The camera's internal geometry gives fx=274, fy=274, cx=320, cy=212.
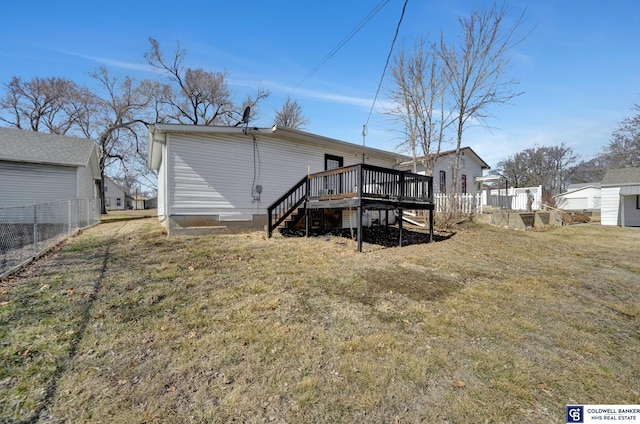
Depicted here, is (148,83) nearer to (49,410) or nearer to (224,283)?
(224,283)

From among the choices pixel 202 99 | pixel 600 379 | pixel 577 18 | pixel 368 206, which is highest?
pixel 202 99

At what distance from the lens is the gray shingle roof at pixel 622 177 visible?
15.8 meters

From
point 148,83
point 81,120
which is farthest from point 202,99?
point 81,120

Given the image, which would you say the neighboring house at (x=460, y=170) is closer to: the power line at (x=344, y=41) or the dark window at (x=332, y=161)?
the dark window at (x=332, y=161)

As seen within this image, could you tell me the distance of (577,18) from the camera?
309 inches


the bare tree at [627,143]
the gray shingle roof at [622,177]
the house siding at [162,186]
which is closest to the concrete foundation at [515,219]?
the gray shingle roof at [622,177]

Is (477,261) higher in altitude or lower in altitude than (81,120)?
lower

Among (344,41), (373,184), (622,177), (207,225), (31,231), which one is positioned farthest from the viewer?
(622,177)

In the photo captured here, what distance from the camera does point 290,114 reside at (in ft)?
96.2

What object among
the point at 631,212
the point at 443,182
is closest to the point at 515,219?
the point at 443,182

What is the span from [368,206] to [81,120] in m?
31.3

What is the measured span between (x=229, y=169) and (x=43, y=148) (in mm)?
11860

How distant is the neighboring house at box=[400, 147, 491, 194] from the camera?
1936 centimetres

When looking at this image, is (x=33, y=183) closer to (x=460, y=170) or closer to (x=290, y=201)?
(x=290, y=201)
